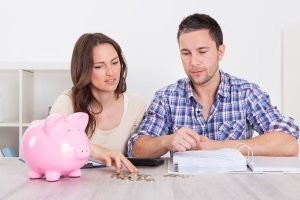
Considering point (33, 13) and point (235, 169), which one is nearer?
point (235, 169)

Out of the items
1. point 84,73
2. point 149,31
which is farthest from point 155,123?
point 149,31

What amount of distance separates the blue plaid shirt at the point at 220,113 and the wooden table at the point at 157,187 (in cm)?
76

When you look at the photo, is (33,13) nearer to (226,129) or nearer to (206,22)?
(206,22)

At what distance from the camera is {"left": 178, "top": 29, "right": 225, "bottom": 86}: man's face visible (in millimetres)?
2084

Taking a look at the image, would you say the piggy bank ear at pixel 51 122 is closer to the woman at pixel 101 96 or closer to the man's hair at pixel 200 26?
the woman at pixel 101 96

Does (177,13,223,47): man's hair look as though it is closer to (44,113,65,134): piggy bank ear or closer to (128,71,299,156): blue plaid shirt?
(128,71,299,156): blue plaid shirt

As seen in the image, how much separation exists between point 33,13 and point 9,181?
7.34 ft

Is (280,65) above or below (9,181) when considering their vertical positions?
above

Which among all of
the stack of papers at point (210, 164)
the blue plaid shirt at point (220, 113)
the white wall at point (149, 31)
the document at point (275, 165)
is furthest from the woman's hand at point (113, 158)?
the white wall at point (149, 31)

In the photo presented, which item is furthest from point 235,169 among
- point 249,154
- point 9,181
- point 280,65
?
point 280,65

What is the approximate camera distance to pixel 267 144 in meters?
1.76

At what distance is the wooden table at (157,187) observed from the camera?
1.00 meters

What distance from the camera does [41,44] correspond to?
3199 millimetres

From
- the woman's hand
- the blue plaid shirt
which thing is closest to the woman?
the blue plaid shirt
